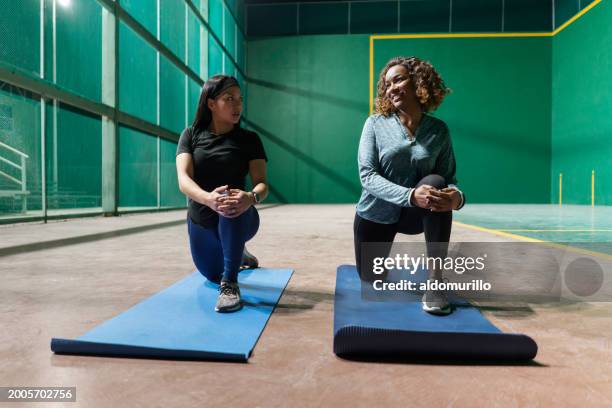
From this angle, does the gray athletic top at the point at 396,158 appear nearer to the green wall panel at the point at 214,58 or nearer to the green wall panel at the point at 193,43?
the green wall panel at the point at 193,43

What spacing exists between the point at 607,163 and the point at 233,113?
35.7 feet

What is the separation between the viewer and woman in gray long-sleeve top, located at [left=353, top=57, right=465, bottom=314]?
164cm

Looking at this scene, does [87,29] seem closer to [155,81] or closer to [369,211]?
[155,81]

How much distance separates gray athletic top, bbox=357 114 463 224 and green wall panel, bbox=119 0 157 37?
6412mm

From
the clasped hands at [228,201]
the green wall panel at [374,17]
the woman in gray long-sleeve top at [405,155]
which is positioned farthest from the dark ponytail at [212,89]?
the green wall panel at [374,17]

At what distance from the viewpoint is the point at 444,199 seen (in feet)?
5.04

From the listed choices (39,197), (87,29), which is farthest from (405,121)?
(87,29)

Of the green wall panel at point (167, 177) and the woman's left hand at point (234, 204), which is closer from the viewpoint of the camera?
the woman's left hand at point (234, 204)

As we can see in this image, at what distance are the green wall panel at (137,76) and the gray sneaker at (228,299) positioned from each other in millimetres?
5956

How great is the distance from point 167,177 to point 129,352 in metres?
7.69

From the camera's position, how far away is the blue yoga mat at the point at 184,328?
1.13 meters

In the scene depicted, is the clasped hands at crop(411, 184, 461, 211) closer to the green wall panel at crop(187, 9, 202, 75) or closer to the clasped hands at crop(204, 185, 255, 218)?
the clasped hands at crop(204, 185, 255, 218)

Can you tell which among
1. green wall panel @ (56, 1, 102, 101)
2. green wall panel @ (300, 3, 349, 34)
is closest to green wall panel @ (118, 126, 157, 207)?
green wall panel @ (56, 1, 102, 101)

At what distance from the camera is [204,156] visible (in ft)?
5.62
